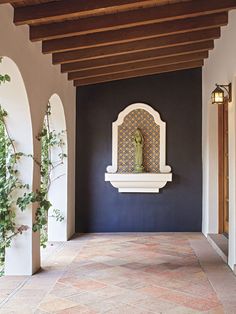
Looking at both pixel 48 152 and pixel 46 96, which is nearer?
pixel 46 96

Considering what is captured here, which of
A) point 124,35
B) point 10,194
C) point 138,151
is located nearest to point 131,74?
point 138,151

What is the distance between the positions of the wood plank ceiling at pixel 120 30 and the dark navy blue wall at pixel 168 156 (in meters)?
1.19

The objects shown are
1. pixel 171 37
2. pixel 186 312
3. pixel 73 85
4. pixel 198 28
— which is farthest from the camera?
pixel 73 85

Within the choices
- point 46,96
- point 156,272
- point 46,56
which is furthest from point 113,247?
point 46,56

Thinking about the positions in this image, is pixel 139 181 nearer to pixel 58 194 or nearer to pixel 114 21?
pixel 58 194

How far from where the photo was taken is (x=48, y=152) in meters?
6.68

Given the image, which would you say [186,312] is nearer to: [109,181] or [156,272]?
[156,272]

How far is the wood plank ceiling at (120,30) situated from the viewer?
4039 millimetres

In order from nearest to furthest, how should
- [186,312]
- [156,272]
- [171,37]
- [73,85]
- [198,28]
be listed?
[186,312] → [156,272] → [198,28] → [171,37] → [73,85]

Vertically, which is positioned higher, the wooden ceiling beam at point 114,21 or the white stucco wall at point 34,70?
the wooden ceiling beam at point 114,21

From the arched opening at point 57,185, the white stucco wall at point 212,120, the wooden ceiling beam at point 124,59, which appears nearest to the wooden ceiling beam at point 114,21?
the white stucco wall at point 212,120

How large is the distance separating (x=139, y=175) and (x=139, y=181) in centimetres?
13

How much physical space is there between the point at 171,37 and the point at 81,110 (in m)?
2.83

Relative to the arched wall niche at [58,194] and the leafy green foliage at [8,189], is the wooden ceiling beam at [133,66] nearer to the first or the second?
the arched wall niche at [58,194]
